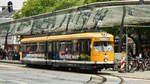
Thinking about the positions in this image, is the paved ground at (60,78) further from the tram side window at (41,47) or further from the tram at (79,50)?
the tram side window at (41,47)

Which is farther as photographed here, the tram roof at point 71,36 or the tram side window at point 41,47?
the tram side window at point 41,47

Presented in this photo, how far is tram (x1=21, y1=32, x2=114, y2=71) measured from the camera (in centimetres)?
2282

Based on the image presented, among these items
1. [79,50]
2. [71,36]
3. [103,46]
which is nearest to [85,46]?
[79,50]

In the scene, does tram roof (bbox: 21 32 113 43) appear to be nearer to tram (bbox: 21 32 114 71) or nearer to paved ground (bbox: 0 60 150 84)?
tram (bbox: 21 32 114 71)

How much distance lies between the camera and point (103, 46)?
23.2 meters

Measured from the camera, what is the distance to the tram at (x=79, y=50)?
74.9 feet

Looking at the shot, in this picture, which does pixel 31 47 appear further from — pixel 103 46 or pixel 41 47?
pixel 103 46

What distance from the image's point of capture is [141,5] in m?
26.8

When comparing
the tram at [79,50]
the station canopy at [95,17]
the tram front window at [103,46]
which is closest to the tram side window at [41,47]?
the tram at [79,50]

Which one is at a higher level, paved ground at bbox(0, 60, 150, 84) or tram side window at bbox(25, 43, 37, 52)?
tram side window at bbox(25, 43, 37, 52)

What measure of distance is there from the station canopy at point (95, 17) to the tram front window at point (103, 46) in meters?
4.47

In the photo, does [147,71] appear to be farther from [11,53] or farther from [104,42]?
[11,53]

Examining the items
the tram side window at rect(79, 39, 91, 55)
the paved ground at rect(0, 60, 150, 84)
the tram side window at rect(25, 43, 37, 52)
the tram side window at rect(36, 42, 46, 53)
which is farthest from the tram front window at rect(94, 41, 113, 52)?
the tram side window at rect(25, 43, 37, 52)

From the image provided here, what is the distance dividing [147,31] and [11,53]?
57.2ft
